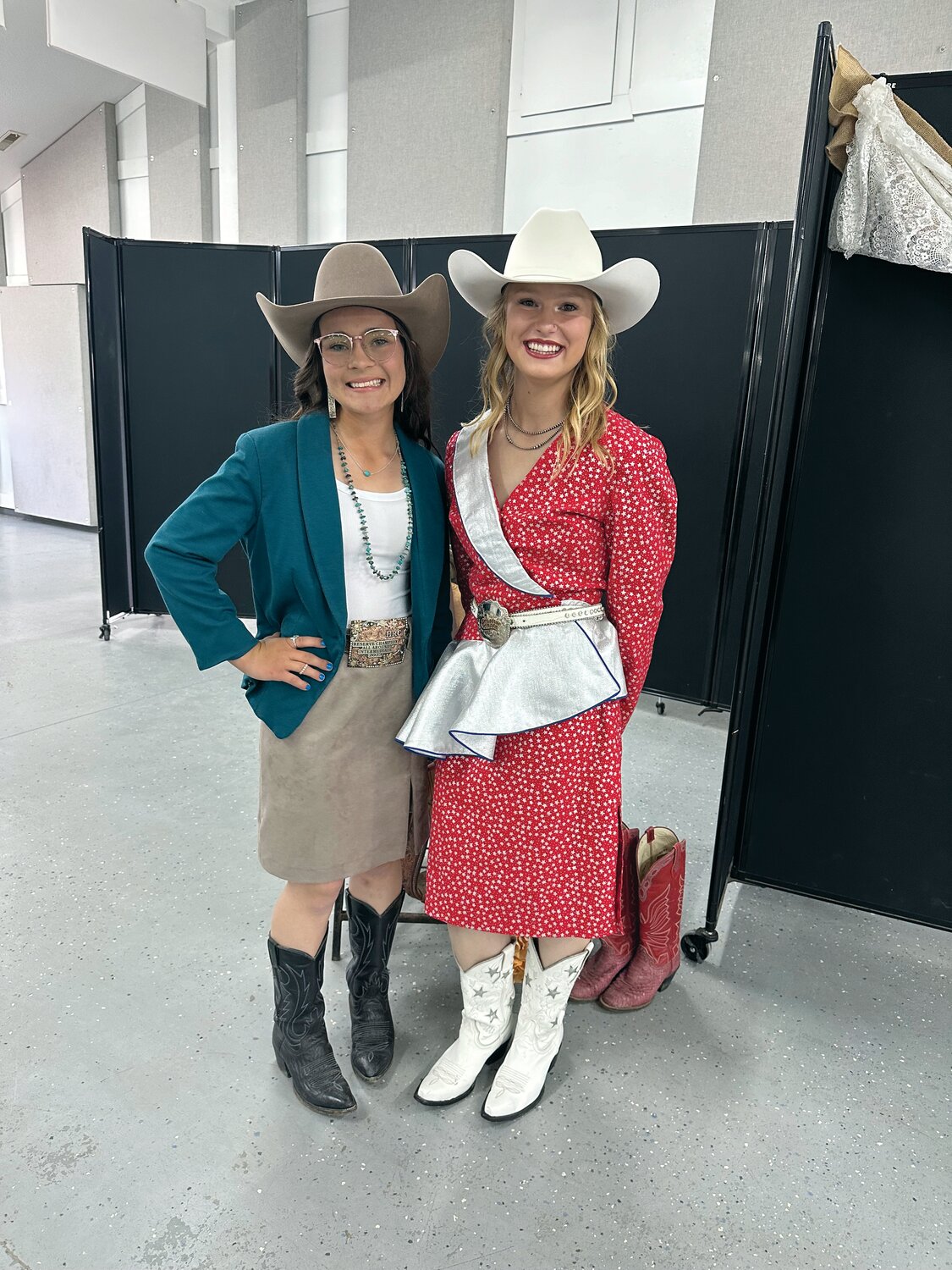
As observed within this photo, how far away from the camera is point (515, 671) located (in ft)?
4.43

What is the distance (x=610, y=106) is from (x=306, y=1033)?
4.76 metres

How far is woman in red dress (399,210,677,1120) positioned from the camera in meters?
1.31

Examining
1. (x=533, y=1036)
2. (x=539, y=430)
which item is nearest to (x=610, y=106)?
(x=539, y=430)

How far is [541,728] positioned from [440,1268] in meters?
0.84

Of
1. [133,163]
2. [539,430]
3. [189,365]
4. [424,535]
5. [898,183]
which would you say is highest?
[133,163]

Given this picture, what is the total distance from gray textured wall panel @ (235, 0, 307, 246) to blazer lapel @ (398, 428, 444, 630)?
5.11 metres

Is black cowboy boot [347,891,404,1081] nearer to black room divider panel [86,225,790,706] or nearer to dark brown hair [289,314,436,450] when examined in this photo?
dark brown hair [289,314,436,450]

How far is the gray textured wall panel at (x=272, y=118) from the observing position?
5531 mm

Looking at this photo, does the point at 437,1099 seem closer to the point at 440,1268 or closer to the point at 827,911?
the point at 440,1268

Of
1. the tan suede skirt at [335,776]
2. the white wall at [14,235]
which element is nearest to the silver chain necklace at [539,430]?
the tan suede skirt at [335,776]

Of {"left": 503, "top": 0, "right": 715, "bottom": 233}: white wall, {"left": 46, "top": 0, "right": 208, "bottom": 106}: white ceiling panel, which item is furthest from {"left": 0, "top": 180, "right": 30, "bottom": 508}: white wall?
{"left": 503, "top": 0, "right": 715, "bottom": 233}: white wall

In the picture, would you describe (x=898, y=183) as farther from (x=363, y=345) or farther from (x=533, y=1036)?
(x=533, y=1036)

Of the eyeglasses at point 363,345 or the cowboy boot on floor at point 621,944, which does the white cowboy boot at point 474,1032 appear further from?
the eyeglasses at point 363,345

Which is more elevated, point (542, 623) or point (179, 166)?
point (179, 166)
